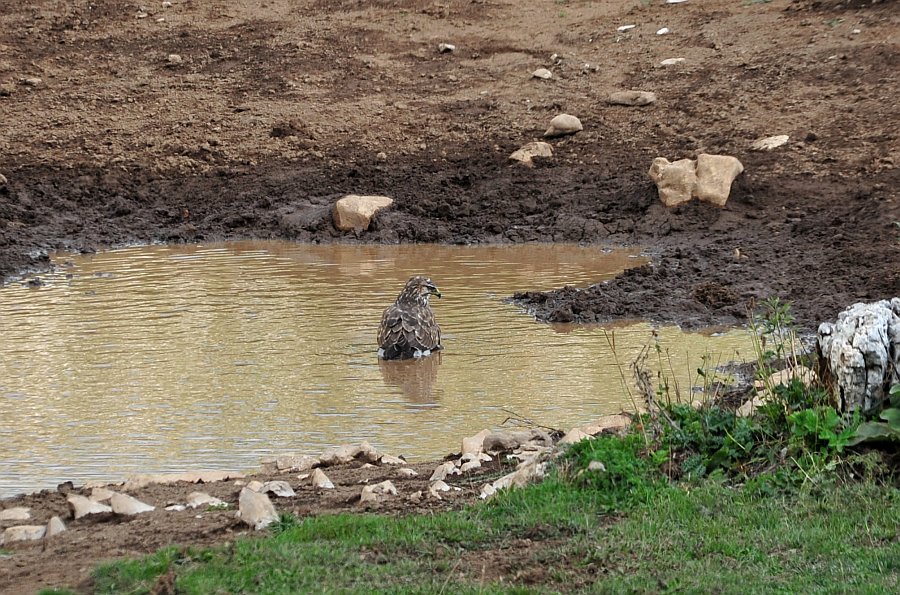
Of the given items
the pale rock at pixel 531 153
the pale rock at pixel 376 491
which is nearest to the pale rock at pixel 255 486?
the pale rock at pixel 376 491

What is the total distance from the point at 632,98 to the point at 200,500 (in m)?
14.5

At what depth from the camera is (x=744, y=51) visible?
21453 millimetres

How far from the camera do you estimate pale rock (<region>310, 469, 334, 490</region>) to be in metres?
7.64

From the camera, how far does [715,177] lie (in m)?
16.8

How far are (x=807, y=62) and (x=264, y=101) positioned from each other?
355 inches

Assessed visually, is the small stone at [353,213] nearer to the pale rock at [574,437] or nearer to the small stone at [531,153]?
the small stone at [531,153]

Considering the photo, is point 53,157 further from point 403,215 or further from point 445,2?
point 445,2

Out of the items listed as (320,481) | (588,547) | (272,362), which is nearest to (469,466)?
(320,481)

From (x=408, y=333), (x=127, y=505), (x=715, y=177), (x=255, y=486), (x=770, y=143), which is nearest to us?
(x=127, y=505)

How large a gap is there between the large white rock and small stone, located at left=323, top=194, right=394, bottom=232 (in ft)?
36.3

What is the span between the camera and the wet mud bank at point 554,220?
13.3m

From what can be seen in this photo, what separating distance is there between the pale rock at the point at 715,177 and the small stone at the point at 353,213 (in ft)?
14.4

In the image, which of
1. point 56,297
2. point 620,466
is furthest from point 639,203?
point 620,466

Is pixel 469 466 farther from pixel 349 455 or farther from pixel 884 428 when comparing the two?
pixel 884 428
